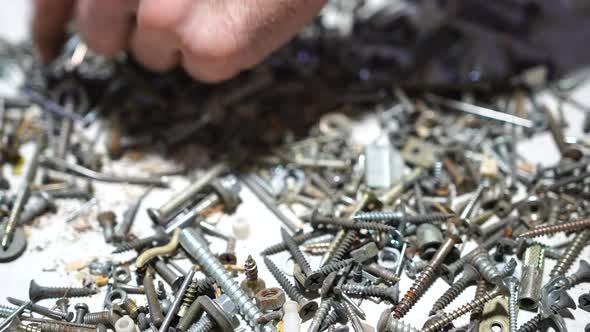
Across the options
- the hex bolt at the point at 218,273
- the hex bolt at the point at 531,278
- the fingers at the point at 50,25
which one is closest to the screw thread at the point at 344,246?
the hex bolt at the point at 218,273

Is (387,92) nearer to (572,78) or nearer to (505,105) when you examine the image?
(505,105)

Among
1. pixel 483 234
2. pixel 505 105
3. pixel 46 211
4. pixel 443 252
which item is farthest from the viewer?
pixel 505 105

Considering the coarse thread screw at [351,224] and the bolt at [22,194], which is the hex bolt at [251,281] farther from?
the bolt at [22,194]

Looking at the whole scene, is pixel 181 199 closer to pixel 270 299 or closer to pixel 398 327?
pixel 270 299

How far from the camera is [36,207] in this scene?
7.36 ft

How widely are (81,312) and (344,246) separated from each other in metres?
0.96

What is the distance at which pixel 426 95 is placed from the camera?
2840 millimetres

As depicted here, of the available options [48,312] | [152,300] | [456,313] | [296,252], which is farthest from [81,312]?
[456,313]

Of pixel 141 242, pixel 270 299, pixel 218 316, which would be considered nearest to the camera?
pixel 218 316

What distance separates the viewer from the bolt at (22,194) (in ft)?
6.89

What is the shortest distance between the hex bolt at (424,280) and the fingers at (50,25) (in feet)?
7.11

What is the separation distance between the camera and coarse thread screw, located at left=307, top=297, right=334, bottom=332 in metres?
1.76

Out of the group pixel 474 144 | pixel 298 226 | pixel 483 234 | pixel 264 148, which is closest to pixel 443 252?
pixel 483 234

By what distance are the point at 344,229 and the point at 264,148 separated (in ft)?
2.33
